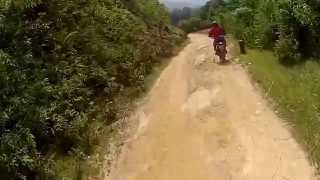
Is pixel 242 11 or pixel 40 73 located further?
pixel 242 11

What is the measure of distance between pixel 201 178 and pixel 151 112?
16.0ft

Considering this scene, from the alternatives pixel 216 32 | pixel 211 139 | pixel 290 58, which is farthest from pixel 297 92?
pixel 216 32

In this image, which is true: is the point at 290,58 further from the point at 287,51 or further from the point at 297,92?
the point at 297,92

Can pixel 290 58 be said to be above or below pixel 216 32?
below

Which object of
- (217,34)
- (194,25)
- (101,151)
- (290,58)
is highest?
(217,34)

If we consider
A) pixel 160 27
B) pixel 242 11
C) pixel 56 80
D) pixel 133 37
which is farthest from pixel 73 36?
pixel 160 27

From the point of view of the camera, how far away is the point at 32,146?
1281cm

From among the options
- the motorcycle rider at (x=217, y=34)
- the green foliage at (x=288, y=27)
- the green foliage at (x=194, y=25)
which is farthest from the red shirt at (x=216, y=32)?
the green foliage at (x=194, y=25)

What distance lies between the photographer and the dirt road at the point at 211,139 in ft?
39.5

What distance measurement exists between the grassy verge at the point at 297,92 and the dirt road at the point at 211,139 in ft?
0.88

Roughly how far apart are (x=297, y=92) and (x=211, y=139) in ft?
9.62

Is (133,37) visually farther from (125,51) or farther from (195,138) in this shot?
(195,138)

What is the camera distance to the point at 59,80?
15.5 m

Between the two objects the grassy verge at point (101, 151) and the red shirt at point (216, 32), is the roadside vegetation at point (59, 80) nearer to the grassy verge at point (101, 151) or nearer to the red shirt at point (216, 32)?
the grassy verge at point (101, 151)
